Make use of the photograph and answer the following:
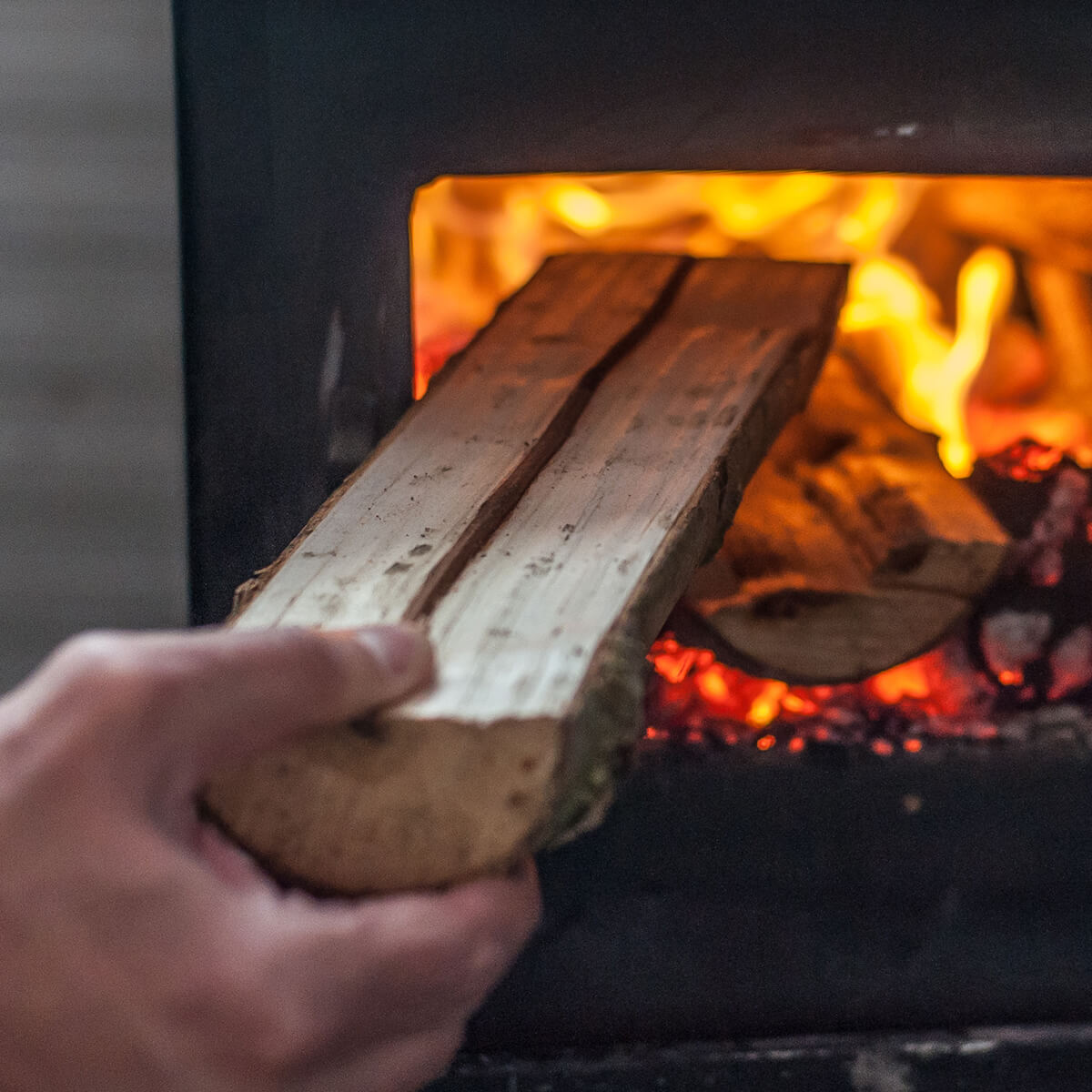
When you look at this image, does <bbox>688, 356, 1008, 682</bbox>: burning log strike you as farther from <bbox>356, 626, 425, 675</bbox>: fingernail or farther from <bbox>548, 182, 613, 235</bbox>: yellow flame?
<bbox>356, 626, 425, 675</bbox>: fingernail

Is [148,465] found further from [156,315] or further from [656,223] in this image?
[656,223]

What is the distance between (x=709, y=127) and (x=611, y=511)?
521mm

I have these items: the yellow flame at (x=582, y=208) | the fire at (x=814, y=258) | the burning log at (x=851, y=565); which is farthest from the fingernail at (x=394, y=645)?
the yellow flame at (x=582, y=208)

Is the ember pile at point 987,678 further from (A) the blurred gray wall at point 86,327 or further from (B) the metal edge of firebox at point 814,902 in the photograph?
(A) the blurred gray wall at point 86,327

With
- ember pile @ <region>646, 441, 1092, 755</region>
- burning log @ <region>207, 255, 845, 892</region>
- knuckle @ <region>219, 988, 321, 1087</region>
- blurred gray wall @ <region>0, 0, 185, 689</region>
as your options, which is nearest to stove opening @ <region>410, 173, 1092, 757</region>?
ember pile @ <region>646, 441, 1092, 755</region>

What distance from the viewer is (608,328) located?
100cm

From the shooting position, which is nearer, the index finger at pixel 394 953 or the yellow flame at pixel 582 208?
the index finger at pixel 394 953

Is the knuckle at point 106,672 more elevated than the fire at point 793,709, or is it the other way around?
the knuckle at point 106,672

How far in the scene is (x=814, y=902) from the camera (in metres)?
1.23

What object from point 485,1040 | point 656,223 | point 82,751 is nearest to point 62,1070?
point 82,751

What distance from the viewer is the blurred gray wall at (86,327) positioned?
3.52 feet

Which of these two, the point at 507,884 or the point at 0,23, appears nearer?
the point at 507,884

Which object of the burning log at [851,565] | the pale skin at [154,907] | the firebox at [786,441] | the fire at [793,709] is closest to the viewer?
the pale skin at [154,907]

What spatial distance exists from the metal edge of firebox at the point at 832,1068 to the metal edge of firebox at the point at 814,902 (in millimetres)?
24
